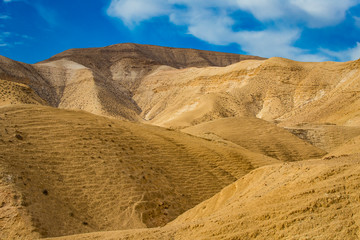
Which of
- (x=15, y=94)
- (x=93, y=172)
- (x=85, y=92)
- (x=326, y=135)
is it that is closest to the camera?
(x=93, y=172)

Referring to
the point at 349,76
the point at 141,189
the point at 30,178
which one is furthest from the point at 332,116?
the point at 30,178

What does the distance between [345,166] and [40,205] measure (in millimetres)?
9146

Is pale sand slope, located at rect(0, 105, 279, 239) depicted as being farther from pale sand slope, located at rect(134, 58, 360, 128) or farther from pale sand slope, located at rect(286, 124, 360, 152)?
pale sand slope, located at rect(134, 58, 360, 128)

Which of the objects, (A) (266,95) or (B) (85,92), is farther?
(B) (85,92)

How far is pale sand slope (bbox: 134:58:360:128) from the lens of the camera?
154ft

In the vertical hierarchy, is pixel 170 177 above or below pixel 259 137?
below

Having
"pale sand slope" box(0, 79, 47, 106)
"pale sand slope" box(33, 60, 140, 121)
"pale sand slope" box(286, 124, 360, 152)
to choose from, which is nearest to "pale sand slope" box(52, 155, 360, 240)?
"pale sand slope" box(286, 124, 360, 152)

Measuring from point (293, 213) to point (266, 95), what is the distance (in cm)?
4982

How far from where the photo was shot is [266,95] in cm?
5603

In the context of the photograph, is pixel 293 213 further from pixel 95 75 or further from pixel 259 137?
pixel 95 75

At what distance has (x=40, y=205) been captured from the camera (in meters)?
12.7

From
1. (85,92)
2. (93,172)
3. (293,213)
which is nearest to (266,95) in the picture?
(85,92)

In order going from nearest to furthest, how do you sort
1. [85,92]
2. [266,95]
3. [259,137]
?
[259,137] → [266,95] → [85,92]

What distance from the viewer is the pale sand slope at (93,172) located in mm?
12656
